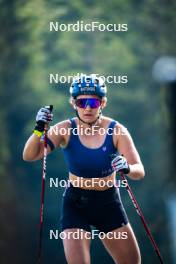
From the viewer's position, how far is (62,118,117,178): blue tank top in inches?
148

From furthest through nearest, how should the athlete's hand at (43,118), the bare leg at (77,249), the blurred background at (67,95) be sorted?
the blurred background at (67,95)
the athlete's hand at (43,118)
the bare leg at (77,249)

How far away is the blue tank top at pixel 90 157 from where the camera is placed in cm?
375

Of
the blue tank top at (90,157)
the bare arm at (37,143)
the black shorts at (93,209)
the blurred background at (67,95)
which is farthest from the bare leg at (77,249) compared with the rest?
the blurred background at (67,95)

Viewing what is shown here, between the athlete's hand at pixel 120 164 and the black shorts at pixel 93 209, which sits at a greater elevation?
the athlete's hand at pixel 120 164

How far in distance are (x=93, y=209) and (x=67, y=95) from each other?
76.2 inches

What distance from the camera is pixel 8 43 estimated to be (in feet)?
17.7

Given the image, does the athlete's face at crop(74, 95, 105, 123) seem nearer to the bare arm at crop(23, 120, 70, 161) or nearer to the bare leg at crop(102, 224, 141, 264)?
the bare arm at crop(23, 120, 70, 161)

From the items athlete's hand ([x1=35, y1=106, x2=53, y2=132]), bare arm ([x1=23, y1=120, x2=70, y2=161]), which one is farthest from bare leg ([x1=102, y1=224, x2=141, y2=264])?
athlete's hand ([x1=35, y1=106, x2=53, y2=132])

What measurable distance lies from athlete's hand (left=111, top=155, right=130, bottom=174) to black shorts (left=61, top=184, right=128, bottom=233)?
0.30 meters

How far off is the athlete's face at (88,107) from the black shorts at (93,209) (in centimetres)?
44

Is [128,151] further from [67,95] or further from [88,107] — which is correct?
[67,95]

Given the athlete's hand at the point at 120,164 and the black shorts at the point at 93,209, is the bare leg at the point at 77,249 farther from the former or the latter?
the athlete's hand at the point at 120,164

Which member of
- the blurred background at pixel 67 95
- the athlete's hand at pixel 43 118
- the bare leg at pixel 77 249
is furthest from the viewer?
the blurred background at pixel 67 95

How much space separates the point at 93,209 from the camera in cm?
377
